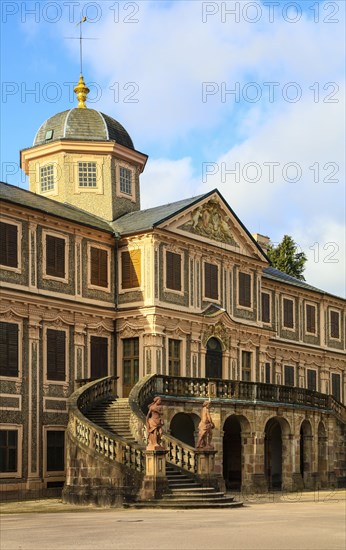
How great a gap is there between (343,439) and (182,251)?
13138 mm

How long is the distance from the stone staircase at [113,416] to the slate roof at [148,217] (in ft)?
25.1

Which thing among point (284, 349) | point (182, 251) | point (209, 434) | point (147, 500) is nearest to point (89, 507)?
point (147, 500)

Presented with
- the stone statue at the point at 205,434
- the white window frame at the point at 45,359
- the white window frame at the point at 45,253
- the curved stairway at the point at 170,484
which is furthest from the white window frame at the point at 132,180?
the stone statue at the point at 205,434

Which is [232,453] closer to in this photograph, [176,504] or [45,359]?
[45,359]

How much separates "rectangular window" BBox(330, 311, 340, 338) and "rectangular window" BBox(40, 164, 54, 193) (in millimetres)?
20370

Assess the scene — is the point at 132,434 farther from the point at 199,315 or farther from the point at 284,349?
the point at 284,349

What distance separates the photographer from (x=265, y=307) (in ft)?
162

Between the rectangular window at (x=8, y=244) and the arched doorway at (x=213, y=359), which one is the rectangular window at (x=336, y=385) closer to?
the arched doorway at (x=213, y=359)

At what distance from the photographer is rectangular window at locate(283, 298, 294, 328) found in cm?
5134

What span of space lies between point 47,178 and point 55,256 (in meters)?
8.56

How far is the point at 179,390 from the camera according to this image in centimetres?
3653

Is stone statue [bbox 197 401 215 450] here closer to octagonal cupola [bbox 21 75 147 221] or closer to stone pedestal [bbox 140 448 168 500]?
stone pedestal [bbox 140 448 168 500]

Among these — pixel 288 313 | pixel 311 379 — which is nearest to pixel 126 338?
pixel 288 313

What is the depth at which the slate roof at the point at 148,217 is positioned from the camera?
3969 cm
